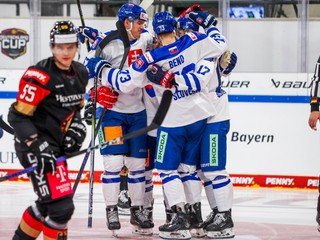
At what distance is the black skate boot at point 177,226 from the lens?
5875mm

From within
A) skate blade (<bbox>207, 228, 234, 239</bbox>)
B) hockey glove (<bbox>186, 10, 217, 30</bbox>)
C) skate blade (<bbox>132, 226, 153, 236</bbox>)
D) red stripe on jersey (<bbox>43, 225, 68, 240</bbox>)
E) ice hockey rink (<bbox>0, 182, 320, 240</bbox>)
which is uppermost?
hockey glove (<bbox>186, 10, 217, 30</bbox>)

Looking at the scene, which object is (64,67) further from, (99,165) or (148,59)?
(99,165)

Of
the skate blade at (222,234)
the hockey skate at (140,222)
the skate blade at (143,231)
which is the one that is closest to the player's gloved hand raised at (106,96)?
the hockey skate at (140,222)

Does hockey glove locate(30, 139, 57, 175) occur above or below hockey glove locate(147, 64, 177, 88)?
below

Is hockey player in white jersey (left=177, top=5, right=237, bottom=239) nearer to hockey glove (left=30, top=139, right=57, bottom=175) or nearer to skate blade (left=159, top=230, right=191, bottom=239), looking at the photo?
skate blade (left=159, top=230, right=191, bottom=239)

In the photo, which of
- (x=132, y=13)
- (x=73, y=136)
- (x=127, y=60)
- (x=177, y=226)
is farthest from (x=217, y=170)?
(x=73, y=136)

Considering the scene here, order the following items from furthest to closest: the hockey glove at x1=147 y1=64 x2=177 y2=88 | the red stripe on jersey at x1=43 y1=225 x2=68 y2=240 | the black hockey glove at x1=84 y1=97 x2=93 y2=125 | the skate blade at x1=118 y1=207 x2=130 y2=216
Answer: the skate blade at x1=118 y1=207 x2=130 y2=216
the black hockey glove at x1=84 y1=97 x2=93 y2=125
the hockey glove at x1=147 y1=64 x2=177 y2=88
the red stripe on jersey at x1=43 y1=225 x2=68 y2=240

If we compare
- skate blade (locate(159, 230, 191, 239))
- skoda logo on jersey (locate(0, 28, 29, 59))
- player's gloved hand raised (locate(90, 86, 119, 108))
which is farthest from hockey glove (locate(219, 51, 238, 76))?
skoda logo on jersey (locate(0, 28, 29, 59))

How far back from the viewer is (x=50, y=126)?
481cm

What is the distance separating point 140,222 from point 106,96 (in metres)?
0.84

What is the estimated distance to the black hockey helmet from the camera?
4809mm

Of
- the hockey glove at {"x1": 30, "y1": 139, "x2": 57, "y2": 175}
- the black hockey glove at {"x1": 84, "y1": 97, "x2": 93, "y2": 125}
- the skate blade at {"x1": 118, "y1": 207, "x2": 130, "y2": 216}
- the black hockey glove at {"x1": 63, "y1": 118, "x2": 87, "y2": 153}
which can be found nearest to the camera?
the hockey glove at {"x1": 30, "y1": 139, "x2": 57, "y2": 175}

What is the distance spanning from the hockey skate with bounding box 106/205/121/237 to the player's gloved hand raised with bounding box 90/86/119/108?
0.66 metres

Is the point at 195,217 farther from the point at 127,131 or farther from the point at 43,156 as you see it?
the point at 43,156
